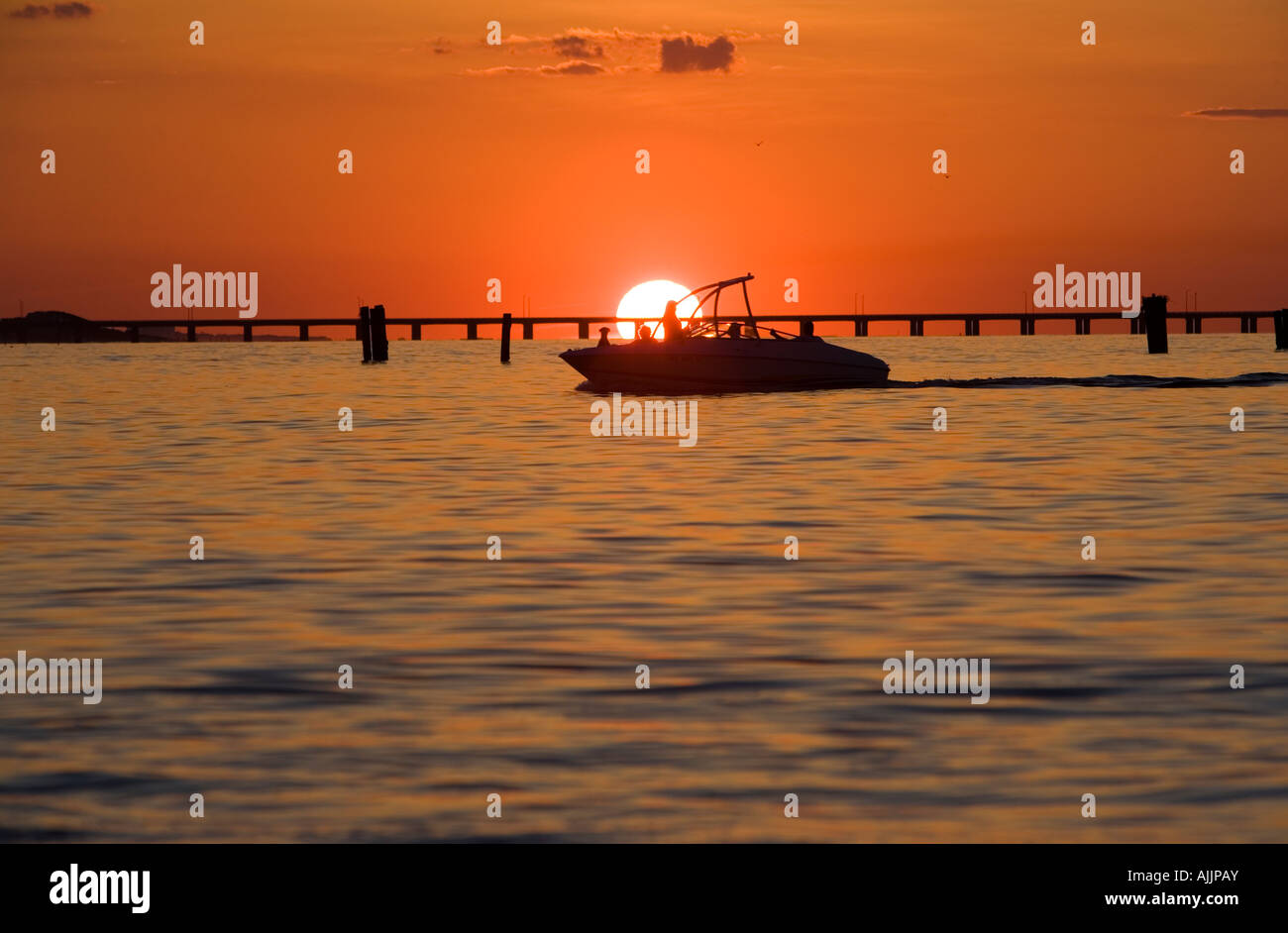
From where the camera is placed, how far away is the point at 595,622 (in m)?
12.9

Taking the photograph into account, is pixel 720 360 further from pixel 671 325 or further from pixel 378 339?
pixel 378 339

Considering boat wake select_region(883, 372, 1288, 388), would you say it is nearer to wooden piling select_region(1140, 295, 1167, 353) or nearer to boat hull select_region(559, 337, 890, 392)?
boat hull select_region(559, 337, 890, 392)

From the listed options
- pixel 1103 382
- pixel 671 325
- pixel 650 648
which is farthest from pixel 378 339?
pixel 650 648

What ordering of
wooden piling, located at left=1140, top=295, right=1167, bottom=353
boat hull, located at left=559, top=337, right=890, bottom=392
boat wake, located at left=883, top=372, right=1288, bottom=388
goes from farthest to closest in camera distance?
wooden piling, located at left=1140, top=295, right=1167, bottom=353 < boat wake, located at left=883, top=372, right=1288, bottom=388 < boat hull, located at left=559, top=337, right=890, bottom=392

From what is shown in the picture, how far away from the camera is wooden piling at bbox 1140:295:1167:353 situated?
278 feet

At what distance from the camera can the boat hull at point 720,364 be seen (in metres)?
45.7

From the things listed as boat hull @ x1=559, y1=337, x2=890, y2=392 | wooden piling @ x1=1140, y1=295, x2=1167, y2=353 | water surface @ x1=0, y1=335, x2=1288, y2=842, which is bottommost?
water surface @ x1=0, y1=335, x2=1288, y2=842

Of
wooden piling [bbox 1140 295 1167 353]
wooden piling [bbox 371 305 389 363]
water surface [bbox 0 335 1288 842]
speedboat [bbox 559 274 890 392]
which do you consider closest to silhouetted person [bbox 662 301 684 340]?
speedboat [bbox 559 274 890 392]

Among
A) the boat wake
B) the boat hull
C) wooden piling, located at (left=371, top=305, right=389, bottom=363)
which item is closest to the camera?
the boat hull

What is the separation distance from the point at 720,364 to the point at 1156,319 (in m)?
47.9

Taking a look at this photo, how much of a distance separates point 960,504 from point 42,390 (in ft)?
175

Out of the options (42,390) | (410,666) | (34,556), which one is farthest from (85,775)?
(42,390)

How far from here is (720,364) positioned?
45.7 meters

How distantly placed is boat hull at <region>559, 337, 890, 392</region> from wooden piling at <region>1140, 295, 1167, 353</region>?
42283 mm
